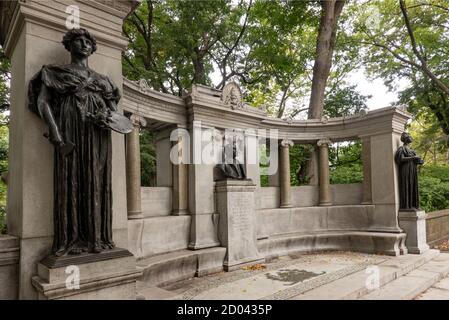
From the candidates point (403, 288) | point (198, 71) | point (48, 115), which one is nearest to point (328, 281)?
point (403, 288)

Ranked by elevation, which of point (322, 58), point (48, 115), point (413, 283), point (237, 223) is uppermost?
point (322, 58)

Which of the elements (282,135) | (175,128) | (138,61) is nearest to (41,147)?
(175,128)

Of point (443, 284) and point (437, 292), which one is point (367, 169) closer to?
point (443, 284)

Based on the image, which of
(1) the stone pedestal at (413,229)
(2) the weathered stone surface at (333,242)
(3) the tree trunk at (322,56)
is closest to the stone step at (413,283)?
(1) the stone pedestal at (413,229)

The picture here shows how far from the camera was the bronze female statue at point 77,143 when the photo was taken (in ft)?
11.9

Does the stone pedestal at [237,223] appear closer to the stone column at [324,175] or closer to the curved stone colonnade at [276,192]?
the curved stone colonnade at [276,192]

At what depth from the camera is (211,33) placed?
1570 cm

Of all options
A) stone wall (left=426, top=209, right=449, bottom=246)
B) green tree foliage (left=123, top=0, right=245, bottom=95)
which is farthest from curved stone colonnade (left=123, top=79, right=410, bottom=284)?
green tree foliage (left=123, top=0, right=245, bottom=95)

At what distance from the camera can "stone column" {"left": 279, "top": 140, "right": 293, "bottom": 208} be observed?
11.1 m

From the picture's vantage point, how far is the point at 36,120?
12.8 ft

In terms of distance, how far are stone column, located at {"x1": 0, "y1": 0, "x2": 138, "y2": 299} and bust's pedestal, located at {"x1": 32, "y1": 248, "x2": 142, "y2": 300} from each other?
1.27 ft

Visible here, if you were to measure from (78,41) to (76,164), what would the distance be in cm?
145

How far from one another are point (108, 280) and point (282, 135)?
340 inches

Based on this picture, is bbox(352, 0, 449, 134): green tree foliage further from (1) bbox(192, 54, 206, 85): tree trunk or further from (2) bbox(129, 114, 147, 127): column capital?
(2) bbox(129, 114, 147, 127): column capital
